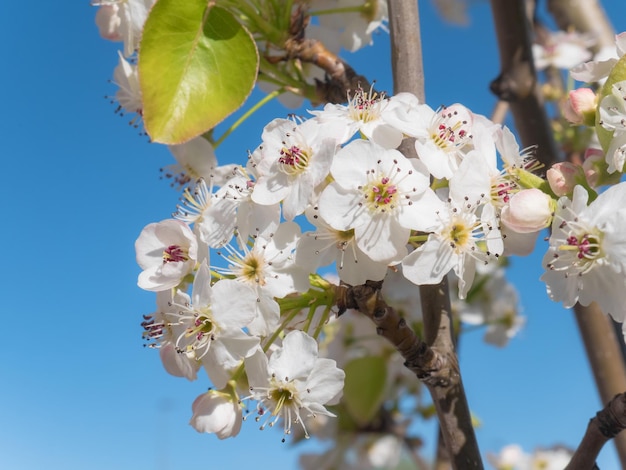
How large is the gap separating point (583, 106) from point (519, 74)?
1.77 feet

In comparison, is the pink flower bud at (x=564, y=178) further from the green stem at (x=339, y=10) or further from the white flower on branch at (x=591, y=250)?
the green stem at (x=339, y=10)

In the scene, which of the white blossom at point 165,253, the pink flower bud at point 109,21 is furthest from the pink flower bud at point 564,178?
the pink flower bud at point 109,21

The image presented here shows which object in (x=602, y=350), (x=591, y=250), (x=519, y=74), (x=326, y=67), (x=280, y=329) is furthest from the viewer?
(x=519, y=74)

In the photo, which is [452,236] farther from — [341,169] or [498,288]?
[498,288]

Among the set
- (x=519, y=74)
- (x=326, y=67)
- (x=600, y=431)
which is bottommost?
(x=600, y=431)

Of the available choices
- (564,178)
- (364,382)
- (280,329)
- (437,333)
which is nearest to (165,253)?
(280,329)

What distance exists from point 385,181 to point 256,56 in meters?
0.22

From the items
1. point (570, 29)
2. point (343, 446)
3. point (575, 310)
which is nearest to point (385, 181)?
point (575, 310)

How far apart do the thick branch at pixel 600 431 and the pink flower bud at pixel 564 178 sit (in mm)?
242

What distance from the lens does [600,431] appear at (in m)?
0.83

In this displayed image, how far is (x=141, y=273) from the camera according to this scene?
855 mm

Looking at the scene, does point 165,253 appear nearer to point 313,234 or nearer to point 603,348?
point 313,234

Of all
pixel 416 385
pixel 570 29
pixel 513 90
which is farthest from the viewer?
pixel 570 29

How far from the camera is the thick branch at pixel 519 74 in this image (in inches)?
53.4
